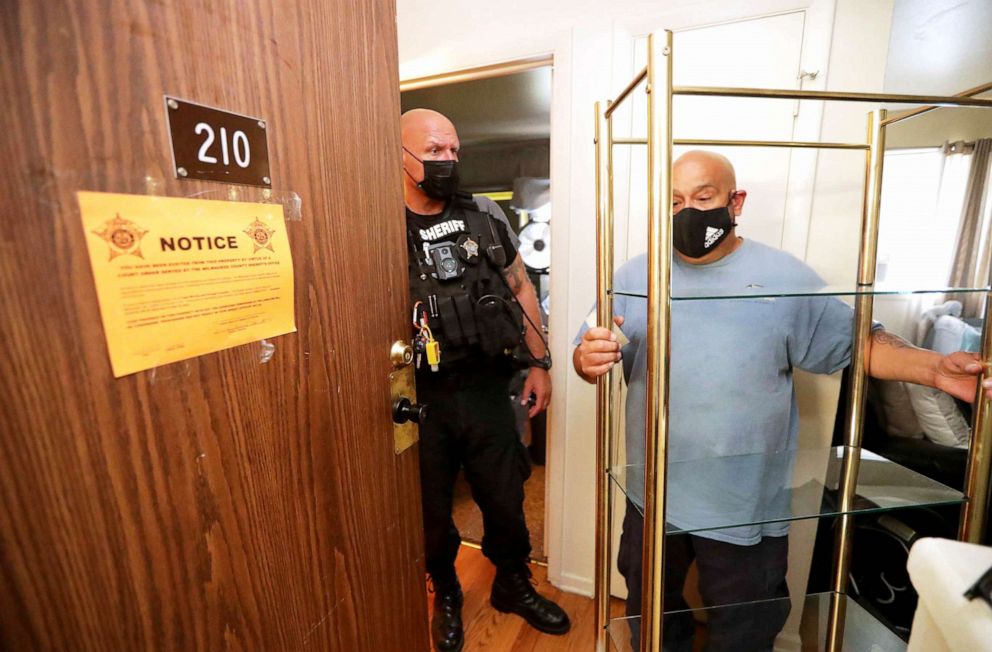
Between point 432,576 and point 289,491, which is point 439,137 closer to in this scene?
point 289,491

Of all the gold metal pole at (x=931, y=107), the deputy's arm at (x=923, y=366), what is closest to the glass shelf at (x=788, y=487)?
the deputy's arm at (x=923, y=366)

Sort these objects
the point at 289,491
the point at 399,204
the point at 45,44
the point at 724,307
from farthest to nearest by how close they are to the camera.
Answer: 1. the point at 724,307
2. the point at 399,204
3. the point at 289,491
4. the point at 45,44

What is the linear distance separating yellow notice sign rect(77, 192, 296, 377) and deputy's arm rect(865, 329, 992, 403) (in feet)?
3.67

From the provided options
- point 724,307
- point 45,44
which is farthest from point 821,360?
point 45,44

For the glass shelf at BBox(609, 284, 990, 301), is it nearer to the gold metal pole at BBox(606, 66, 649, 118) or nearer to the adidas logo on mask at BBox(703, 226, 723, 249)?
the adidas logo on mask at BBox(703, 226, 723, 249)

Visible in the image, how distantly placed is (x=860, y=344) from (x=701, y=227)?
45 cm

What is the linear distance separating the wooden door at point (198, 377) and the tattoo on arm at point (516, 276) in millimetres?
732

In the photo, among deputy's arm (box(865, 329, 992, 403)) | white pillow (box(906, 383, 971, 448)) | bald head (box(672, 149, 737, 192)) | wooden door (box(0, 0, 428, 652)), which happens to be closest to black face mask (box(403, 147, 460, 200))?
wooden door (box(0, 0, 428, 652))

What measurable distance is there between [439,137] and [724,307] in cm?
95

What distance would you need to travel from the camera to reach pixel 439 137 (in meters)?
1.32

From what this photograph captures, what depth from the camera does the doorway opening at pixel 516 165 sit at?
6.49ft

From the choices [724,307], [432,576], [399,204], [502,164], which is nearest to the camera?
[399,204]

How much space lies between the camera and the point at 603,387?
862 mm

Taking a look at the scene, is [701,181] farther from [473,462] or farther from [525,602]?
[525,602]
